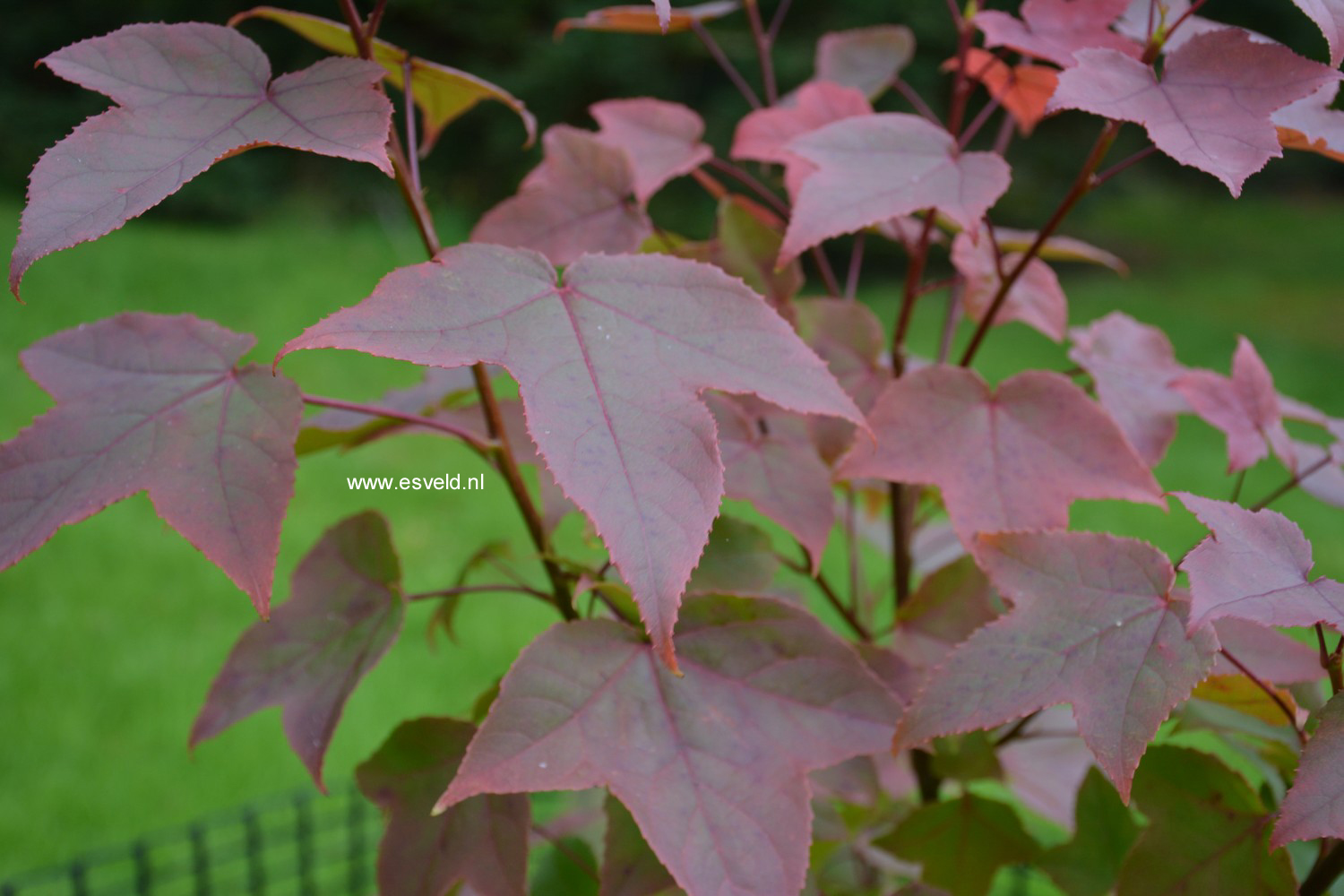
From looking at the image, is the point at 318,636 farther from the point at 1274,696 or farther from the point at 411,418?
the point at 1274,696

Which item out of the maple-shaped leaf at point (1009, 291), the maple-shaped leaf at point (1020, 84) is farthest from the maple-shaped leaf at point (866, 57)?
the maple-shaped leaf at point (1009, 291)

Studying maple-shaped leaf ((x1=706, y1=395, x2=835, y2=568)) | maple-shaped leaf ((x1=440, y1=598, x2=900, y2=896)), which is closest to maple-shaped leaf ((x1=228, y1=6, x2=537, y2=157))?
maple-shaped leaf ((x1=706, y1=395, x2=835, y2=568))

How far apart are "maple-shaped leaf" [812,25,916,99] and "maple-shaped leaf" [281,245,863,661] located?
1.74 ft

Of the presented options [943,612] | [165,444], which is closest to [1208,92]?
[943,612]

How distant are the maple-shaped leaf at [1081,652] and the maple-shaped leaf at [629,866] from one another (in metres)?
0.17

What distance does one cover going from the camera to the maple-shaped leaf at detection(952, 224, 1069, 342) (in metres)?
0.84

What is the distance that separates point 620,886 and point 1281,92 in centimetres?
59

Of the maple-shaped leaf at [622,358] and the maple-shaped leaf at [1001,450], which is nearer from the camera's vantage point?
the maple-shaped leaf at [622,358]

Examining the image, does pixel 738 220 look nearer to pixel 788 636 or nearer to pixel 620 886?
pixel 788 636

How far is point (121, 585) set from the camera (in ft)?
9.68

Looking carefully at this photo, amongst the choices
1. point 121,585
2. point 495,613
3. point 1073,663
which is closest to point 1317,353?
point 495,613

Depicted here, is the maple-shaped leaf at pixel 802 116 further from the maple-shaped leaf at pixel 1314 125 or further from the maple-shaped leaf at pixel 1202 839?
the maple-shaped leaf at pixel 1202 839

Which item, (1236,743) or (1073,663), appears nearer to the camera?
(1073,663)

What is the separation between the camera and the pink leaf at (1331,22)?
56 cm
